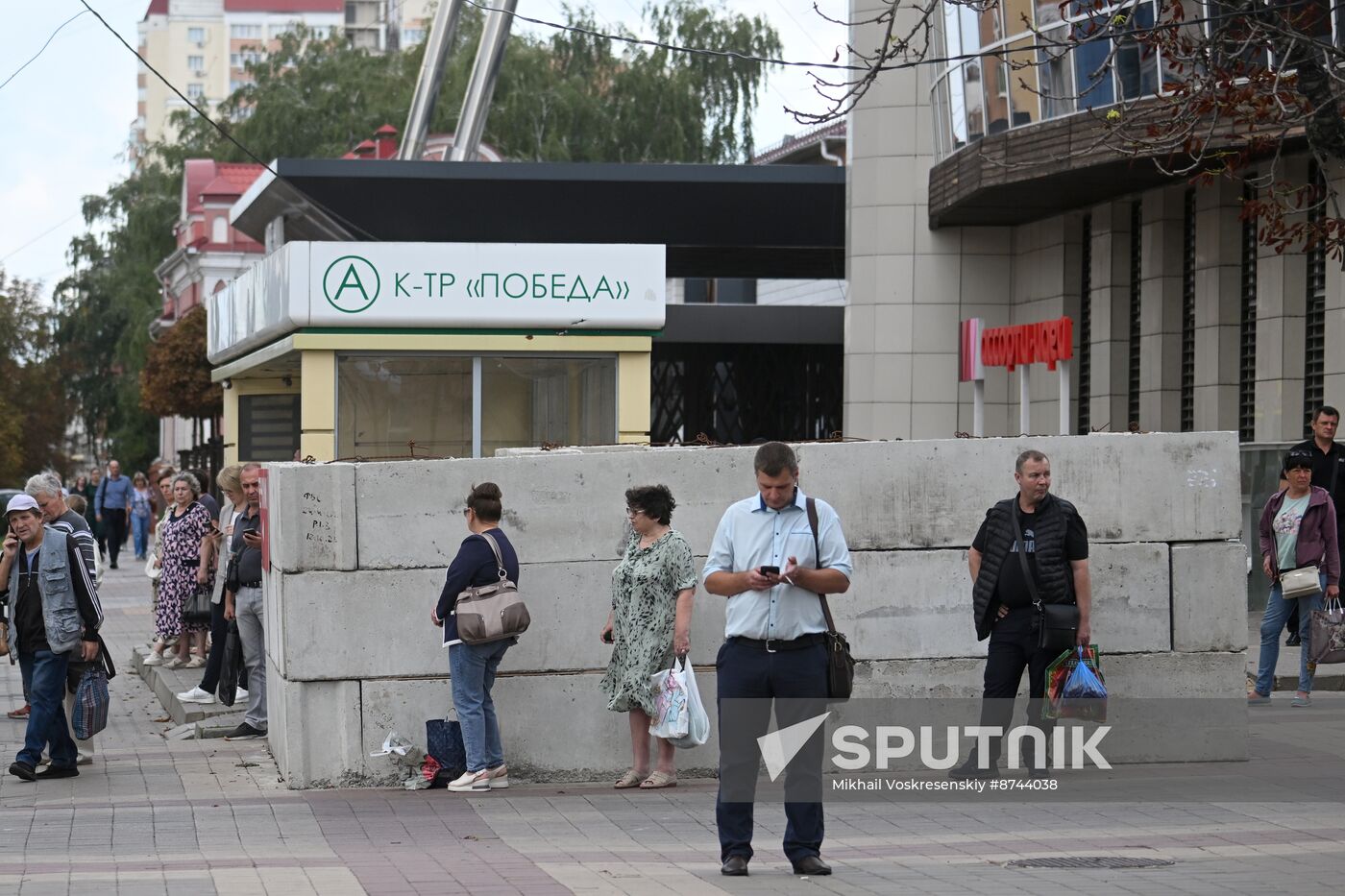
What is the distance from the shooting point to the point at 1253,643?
18234 millimetres

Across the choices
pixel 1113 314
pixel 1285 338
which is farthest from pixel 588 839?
pixel 1113 314

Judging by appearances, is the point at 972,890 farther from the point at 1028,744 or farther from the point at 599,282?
the point at 599,282

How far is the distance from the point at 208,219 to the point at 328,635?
59040 mm

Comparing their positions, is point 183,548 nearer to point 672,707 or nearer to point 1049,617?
point 672,707

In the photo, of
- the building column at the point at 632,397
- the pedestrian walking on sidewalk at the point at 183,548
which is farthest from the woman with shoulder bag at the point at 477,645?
the building column at the point at 632,397

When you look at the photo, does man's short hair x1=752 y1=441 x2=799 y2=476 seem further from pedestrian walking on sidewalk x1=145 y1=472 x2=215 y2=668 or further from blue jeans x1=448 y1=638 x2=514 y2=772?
pedestrian walking on sidewalk x1=145 y1=472 x2=215 y2=668

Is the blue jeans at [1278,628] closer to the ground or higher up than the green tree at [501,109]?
closer to the ground

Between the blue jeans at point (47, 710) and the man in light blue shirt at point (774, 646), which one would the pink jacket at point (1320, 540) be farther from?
the blue jeans at point (47, 710)

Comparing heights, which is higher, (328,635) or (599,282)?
(599,282)

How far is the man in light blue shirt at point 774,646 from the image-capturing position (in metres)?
7.99

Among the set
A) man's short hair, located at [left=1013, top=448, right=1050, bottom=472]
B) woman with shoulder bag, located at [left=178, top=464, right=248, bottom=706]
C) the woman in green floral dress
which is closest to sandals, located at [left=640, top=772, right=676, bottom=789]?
the woman in green floral dress

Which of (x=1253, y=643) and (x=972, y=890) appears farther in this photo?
(x=1253, y=643)

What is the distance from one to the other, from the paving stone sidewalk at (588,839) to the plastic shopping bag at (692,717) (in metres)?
0.31

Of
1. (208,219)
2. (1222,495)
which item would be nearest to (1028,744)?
(1222,495)
